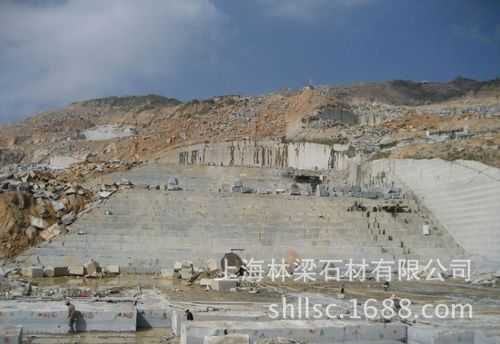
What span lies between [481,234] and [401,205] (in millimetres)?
3885

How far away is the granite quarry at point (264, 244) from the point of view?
8.88 meters

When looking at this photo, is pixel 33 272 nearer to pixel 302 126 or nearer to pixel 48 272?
pixel 48 272

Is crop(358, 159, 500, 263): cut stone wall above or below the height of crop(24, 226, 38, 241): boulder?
above

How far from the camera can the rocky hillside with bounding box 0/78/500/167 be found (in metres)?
30.3

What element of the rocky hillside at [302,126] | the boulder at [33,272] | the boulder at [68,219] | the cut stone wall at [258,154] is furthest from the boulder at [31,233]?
the cut stone wall at [258,154]

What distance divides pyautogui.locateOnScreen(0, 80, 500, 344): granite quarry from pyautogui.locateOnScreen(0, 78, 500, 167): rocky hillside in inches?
15.0

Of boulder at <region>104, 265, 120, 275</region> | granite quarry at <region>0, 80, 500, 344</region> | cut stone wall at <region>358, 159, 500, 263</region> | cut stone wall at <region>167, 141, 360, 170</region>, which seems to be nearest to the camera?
granite quarry at <region>0, 80, 500, 344</region>

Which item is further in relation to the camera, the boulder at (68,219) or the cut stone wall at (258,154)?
the cut stone wall at (258,154)

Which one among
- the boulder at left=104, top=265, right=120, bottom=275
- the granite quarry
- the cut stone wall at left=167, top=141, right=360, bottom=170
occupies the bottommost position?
the boulder at left=104, top=265, right=120, bottom=275

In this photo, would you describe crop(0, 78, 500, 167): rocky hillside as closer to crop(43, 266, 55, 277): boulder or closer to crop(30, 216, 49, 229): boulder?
crop(43, 266, 55, 277): boulder

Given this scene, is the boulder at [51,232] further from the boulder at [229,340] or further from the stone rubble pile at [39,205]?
the boulder at [229,340]

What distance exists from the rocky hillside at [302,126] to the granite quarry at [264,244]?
381mm

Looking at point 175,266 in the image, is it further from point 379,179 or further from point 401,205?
point 379,179

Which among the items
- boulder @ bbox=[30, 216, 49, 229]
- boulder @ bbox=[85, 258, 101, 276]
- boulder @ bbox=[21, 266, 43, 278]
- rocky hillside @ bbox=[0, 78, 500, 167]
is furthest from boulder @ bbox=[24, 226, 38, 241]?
rocky hillside @ bbox=[0, 78, 500, 167]
